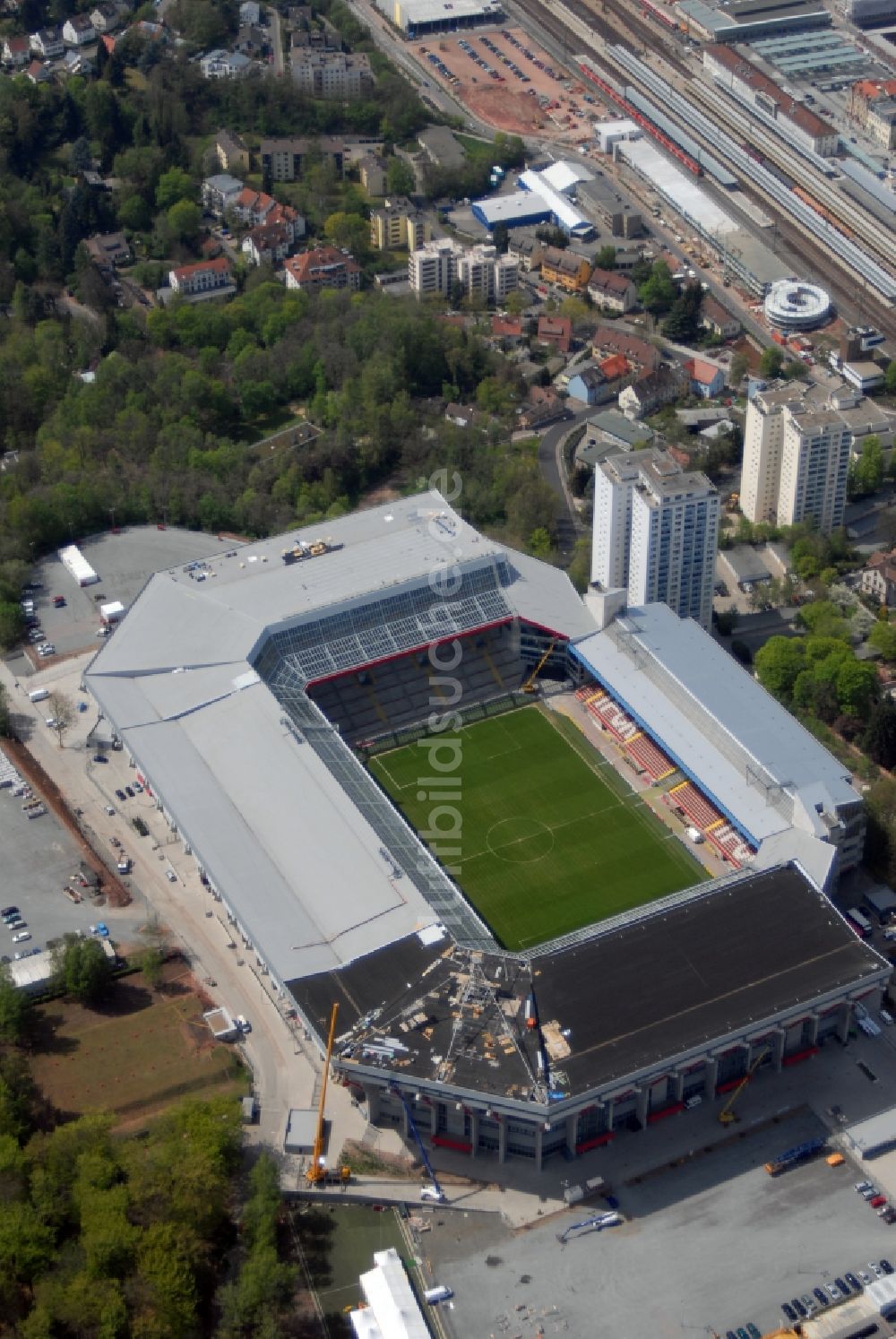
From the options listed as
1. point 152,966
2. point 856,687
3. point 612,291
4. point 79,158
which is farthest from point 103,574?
point 79,158

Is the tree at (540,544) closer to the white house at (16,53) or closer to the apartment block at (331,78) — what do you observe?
the apartment block at (331,78)

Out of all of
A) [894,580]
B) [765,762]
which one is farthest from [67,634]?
[894,580]

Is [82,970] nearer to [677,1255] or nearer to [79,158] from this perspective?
[677,1255]

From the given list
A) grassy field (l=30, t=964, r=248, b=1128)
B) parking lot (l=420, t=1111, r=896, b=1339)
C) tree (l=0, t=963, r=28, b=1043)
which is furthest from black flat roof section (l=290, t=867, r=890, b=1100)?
tree (l=0, t=963, r=28, b=1043)

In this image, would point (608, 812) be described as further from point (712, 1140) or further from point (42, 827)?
point (42, 827)

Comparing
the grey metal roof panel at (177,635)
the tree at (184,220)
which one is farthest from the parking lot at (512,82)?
the grey metal roof panel at (177,635)

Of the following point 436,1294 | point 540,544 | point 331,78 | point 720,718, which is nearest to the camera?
point 436,1294

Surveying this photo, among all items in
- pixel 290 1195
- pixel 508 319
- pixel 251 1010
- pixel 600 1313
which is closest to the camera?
pixel 600 1313
